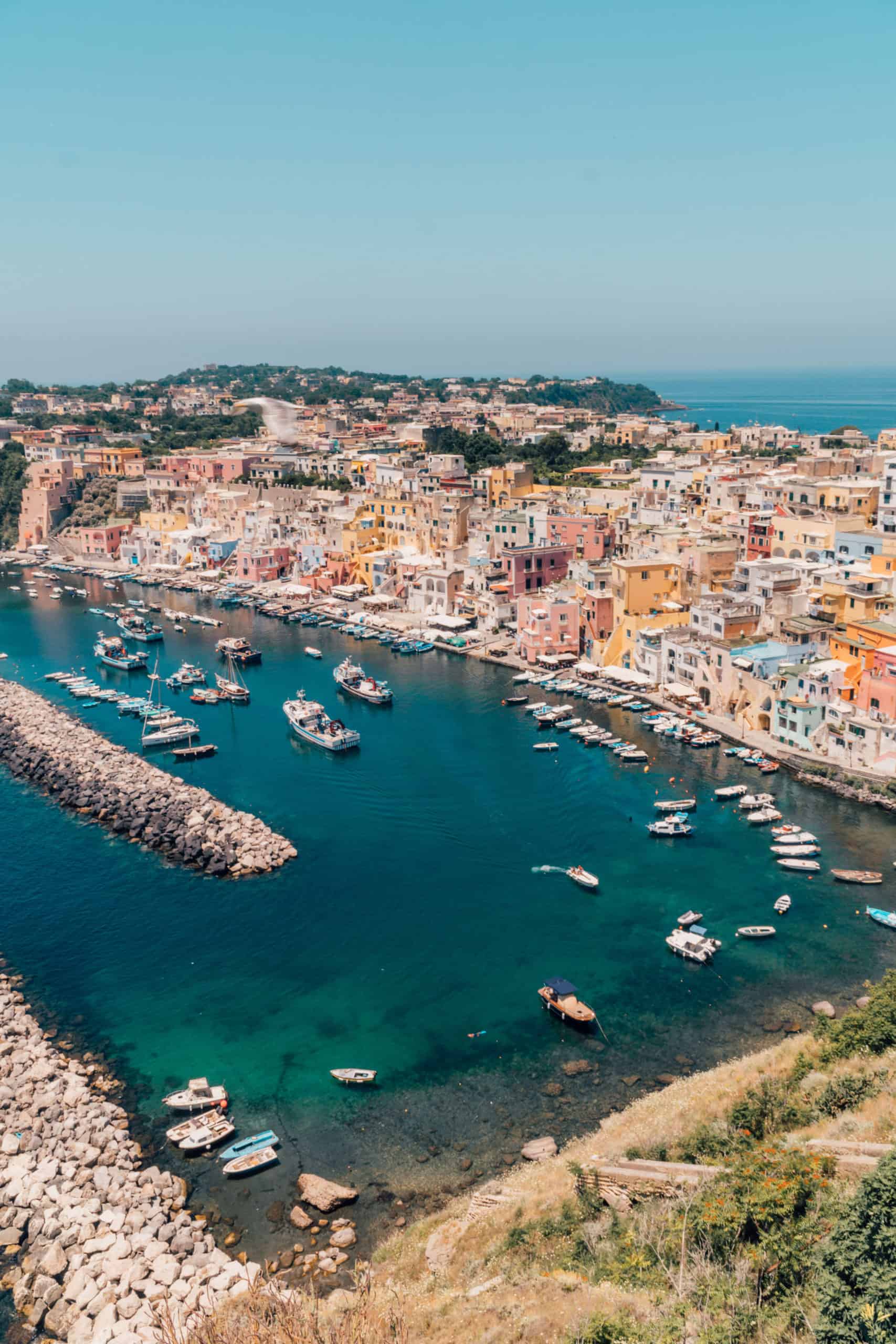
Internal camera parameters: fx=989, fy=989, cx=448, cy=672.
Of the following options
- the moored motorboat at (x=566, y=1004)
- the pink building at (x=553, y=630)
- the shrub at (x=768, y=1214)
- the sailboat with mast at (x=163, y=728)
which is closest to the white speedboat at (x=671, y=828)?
the moored motorboat at (x=566, y=1004)

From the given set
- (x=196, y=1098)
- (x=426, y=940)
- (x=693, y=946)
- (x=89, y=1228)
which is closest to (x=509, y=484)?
(x=426, y=940)

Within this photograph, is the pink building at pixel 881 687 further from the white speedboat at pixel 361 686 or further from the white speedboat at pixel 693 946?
the white speedboat at pixel 361 686

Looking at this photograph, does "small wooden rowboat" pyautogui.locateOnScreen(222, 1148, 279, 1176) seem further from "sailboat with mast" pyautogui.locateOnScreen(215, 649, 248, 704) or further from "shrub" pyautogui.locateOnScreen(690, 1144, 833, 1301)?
"sailboat with mast" pyautogui.locateOnScreen(215, 649, 248, 704)

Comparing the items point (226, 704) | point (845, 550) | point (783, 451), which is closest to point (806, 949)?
point (845, 550)

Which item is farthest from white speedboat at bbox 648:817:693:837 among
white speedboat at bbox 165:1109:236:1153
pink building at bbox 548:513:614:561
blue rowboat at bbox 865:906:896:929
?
pink building at bbox 548:513:614:561

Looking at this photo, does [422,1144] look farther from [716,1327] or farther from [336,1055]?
[716,1327]

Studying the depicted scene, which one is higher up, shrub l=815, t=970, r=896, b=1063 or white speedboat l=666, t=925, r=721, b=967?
shrub l=815, t=970, r=896, b=1063
